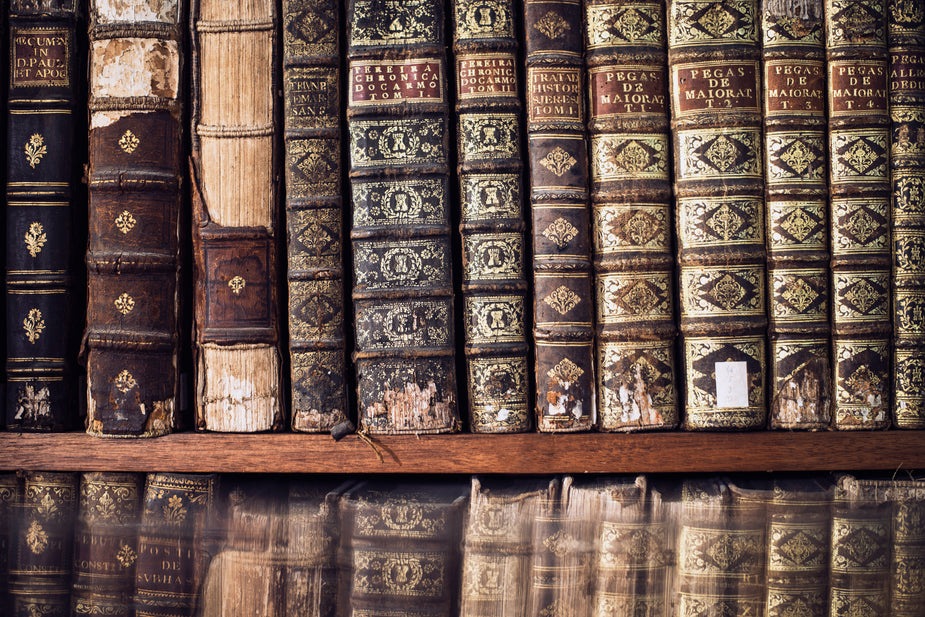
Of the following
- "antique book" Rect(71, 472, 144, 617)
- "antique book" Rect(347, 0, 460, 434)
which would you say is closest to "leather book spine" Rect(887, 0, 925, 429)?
"antique book" Rect(347, 0, 460, 434)

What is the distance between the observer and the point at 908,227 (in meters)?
0.86

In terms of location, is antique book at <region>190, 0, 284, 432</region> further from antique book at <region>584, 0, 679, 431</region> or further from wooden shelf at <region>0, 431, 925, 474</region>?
antique book at <region>584, 0, 679, 431</region>

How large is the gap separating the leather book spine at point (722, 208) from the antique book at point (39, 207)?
0.82 metres

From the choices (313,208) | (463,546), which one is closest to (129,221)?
(313,208)

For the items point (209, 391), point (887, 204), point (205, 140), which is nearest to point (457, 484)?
point (209, 391)

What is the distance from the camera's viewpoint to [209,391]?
0.89 m

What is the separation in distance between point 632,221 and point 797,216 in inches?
8.3

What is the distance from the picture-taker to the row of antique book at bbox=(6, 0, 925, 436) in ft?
2.81

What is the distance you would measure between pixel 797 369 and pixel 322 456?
0.63 meters

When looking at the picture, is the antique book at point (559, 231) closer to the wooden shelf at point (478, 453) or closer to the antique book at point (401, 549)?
the wooden shelf at point (478, 453)

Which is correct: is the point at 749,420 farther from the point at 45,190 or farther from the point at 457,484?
the point at 45,190

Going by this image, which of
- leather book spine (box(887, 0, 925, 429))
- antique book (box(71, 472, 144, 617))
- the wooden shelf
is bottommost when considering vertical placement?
antique book (box(71, 472, 144, 617))

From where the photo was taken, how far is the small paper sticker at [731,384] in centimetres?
86

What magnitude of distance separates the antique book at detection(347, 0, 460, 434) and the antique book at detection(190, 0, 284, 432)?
121mm
